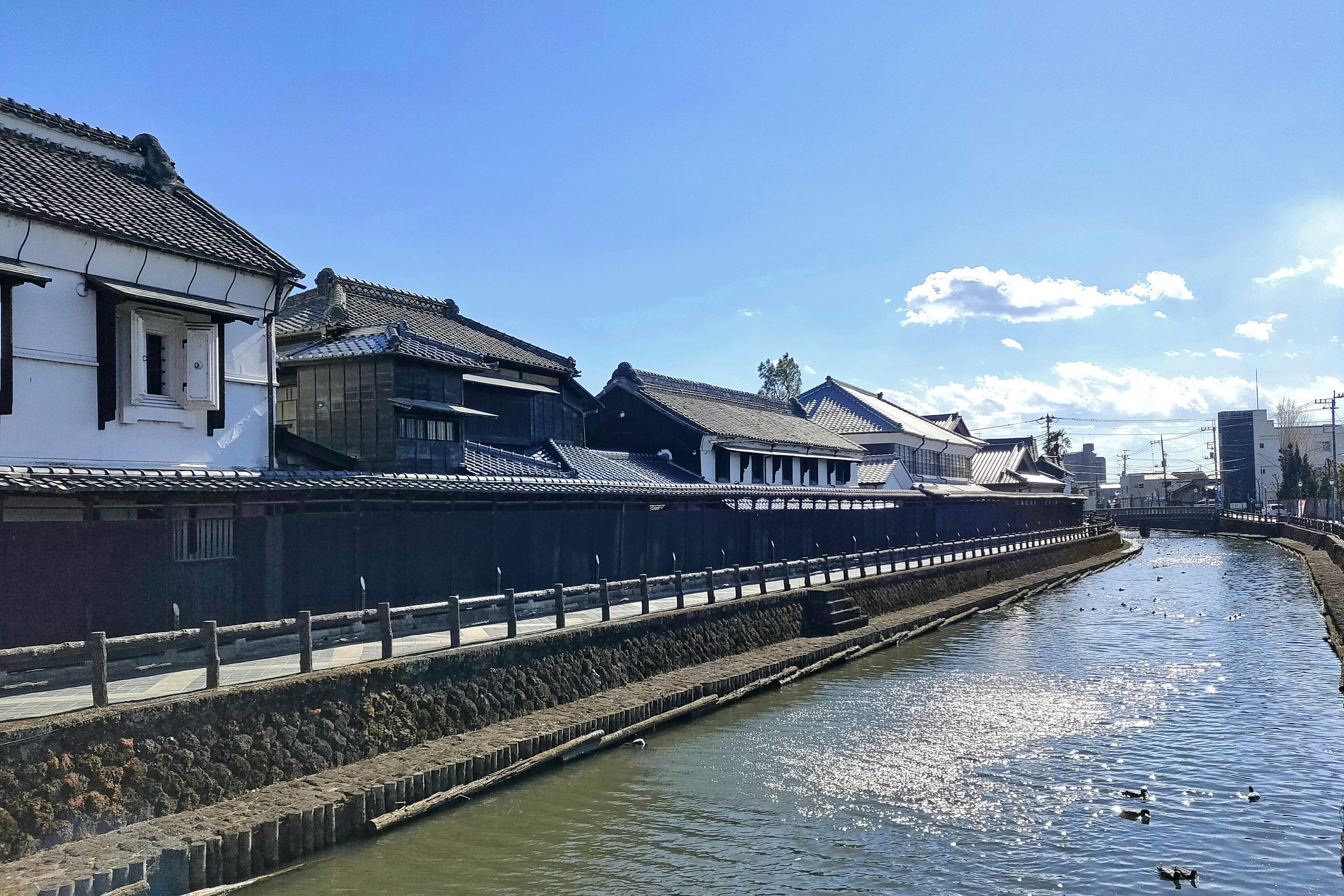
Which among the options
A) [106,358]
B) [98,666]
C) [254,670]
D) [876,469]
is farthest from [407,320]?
[876,469]

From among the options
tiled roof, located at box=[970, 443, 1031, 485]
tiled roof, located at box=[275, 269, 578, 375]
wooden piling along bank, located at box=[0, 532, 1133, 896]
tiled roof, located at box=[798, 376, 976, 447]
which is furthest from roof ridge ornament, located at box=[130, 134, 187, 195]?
tiled roof, located at box=[970, 443, 1031, 485]

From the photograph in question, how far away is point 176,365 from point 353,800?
9.75m

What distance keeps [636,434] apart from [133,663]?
27601 millimetres

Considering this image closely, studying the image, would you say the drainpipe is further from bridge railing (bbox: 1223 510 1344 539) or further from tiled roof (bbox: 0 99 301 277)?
bridge railing (bbox: 1223 510 1344 539)

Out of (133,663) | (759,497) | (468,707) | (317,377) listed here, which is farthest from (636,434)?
(133,663)

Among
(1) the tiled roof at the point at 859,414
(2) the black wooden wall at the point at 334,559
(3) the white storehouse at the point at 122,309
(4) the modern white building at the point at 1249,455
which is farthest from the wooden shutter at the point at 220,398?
(4) the modern white building at the point at 1249,455

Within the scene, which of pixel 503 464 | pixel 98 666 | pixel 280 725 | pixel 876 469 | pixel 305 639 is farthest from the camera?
pixel 876 469

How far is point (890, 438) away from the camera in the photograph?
58000 mm

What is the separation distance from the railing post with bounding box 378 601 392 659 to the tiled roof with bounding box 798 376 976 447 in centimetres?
4592

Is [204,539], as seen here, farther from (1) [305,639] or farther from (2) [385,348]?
(2) [385,348]

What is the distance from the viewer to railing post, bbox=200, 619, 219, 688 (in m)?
12.4

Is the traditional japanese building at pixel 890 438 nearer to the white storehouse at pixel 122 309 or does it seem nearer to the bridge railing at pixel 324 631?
the bridge railing at pixel 324 631

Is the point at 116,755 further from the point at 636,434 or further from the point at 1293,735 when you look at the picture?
the point at 636,434

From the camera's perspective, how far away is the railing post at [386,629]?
49.4 feet
